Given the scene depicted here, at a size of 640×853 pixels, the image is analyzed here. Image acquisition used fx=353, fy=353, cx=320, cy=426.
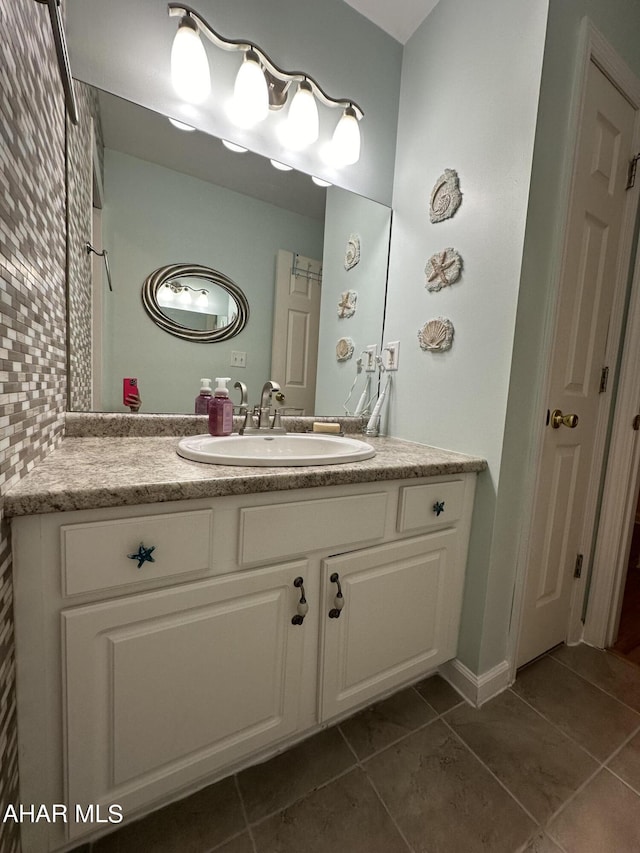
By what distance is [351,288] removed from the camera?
4.84 ft

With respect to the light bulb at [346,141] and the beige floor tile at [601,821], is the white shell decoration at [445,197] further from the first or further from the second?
the beige floor tile at [601,821]

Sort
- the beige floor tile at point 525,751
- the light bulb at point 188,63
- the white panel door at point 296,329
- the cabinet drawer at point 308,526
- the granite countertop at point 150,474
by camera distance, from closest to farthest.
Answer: the granite countertop at point 150,474
the cabinet drawer at point 308,526
the beige floor tile at point 525,751
the light bulb at point 188,63
the white panel door at point 296,329

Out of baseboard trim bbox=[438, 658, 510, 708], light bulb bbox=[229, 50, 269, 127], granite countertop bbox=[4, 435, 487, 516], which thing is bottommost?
baseboard trim bbox=[438, 658, 510, 708]

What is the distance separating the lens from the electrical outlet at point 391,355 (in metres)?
1.41

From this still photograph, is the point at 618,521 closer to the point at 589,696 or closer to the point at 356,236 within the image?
the point at 589,696

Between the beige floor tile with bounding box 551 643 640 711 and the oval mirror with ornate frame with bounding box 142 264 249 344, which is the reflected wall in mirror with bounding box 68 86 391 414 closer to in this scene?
the oval mirror with ornate frame with bounding box 142 264 249 344

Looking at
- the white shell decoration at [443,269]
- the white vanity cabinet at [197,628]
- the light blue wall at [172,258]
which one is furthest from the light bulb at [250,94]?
the white vanity cabinet at [197,628]

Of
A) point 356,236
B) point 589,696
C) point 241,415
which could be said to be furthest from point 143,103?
point 589,696

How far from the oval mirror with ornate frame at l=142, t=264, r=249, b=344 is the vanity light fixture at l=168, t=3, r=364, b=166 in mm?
502

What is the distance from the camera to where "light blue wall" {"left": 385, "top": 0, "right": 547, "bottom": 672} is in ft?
3.25

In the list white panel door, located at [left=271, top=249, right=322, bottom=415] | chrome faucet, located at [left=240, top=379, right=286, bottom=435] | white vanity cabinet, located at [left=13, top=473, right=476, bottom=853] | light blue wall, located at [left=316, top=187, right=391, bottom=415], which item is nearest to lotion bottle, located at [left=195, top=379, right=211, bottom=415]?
chrome faucet, located at [left=240, top=379, right=286, bottom=435]

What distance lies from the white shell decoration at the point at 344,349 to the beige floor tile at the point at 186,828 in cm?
137

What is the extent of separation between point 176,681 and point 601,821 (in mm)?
1034

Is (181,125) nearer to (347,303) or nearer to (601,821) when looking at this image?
(347,303)
